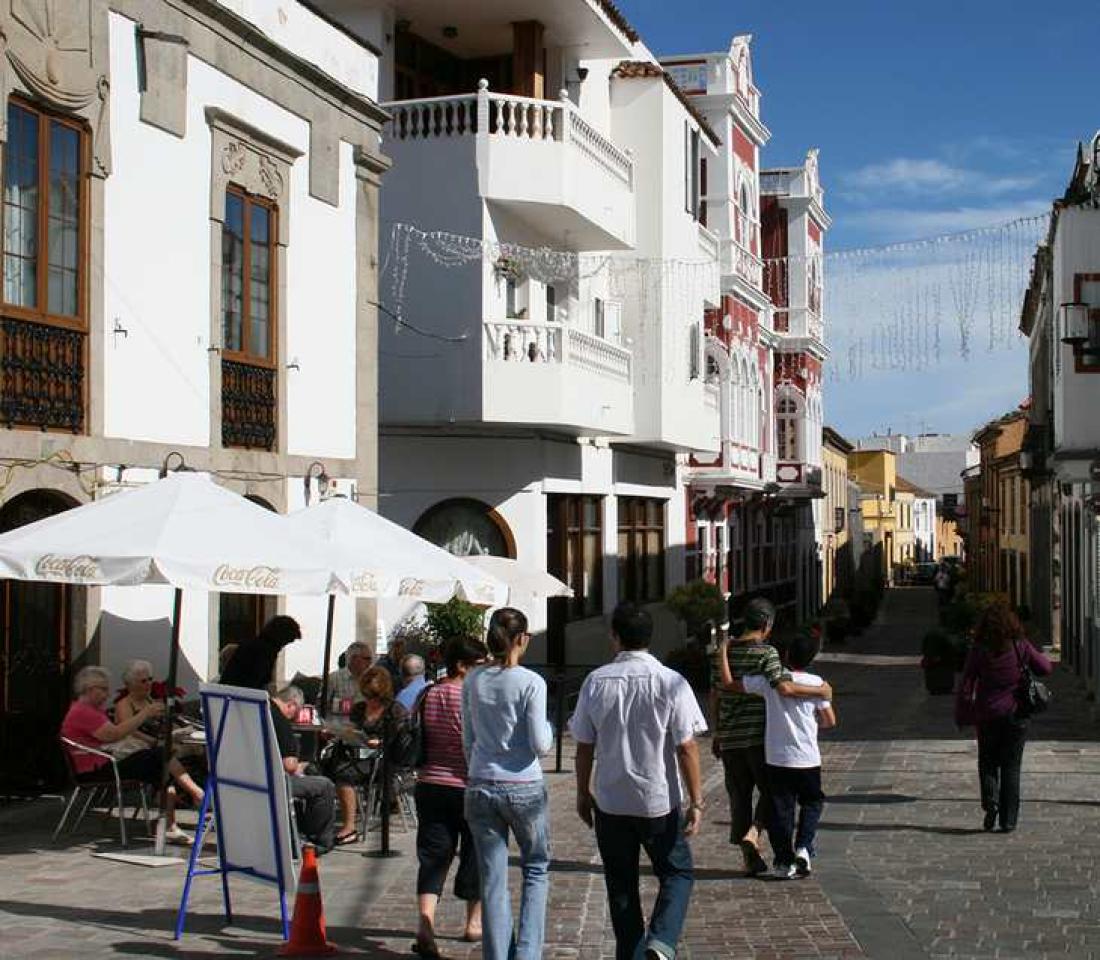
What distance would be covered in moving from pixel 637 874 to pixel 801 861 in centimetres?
321

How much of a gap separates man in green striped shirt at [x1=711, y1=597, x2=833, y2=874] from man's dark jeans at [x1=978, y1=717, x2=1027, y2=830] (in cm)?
208

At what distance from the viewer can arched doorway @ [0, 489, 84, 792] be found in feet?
41.8

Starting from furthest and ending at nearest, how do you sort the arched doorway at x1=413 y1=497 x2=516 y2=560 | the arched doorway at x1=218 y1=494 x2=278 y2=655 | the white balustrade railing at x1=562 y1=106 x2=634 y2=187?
the arched doorway at x1=413 y1=497 x2=516 y2=560 < the white balustrade railing at x1=562 y1=106 x2=634 y2=187 < the arched doorway at x1=218 y1=494 x2=278 y2=655

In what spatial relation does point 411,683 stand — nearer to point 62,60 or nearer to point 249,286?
point 249,286

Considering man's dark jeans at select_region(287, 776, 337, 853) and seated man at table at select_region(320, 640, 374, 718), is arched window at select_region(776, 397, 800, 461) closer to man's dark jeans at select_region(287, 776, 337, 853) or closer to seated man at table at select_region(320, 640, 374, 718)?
seated man at table at select_region(320, 640, 374, 718)

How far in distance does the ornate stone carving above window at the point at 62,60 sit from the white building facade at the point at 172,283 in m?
0.02

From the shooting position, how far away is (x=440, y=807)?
28.2ft

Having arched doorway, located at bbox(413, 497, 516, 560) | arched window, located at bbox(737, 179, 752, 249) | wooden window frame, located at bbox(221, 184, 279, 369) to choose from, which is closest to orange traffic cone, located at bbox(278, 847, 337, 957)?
wooden window frame, located at bbox(221, 184, 279, 369)

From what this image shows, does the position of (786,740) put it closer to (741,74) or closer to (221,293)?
(221,293)

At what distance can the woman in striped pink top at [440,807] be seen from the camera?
27.9 ft

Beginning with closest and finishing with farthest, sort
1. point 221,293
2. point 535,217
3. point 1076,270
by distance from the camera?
point 221,293 < point 1076,270 < point 535,217

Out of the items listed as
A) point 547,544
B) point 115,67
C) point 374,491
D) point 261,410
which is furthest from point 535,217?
point 115,67

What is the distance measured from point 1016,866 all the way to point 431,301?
12947mm

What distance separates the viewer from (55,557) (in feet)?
33.9
